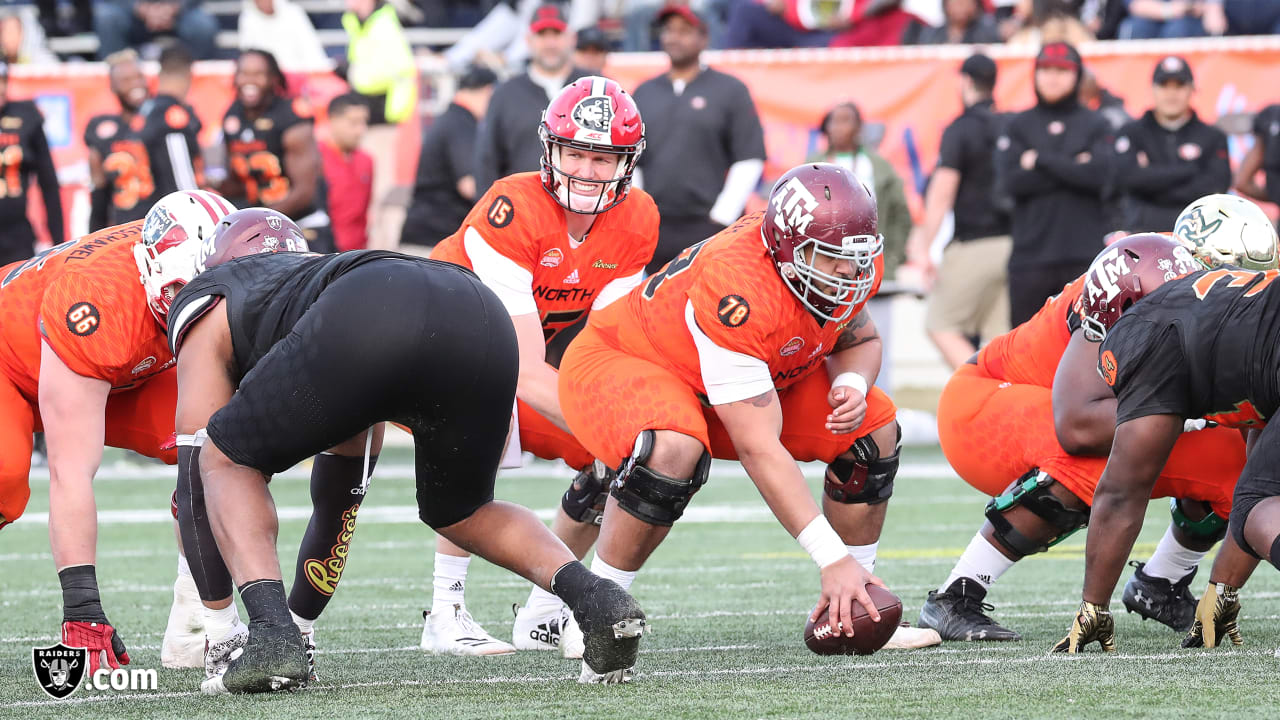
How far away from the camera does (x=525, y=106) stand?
9672mm

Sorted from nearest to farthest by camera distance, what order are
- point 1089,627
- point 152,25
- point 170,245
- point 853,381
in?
1. point 1089,627
2. point 170,245
3. point 853,381
4. point 152,25

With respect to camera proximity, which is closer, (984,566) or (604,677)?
(604,677)

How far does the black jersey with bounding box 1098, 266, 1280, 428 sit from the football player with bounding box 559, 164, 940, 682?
709mm

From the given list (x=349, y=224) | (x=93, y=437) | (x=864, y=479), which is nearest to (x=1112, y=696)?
(x=864, y=479)

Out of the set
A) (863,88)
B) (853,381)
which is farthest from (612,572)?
(863,88)

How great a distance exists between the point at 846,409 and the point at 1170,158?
5495mm

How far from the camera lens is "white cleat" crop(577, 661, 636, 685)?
4.13 m

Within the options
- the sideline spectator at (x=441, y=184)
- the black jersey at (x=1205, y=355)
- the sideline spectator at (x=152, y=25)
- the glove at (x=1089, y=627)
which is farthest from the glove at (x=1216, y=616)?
the sideline spectator at (x=152, y=25)

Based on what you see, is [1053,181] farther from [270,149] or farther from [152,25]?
[152,25]

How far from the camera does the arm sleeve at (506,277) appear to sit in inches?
214

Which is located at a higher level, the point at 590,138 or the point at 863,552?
the point at 590,138

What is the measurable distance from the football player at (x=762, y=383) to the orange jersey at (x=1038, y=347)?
686 mm

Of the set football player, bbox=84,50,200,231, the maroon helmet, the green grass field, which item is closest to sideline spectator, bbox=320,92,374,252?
football player, bbox=84,50,200,231

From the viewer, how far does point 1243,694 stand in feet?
12.3
